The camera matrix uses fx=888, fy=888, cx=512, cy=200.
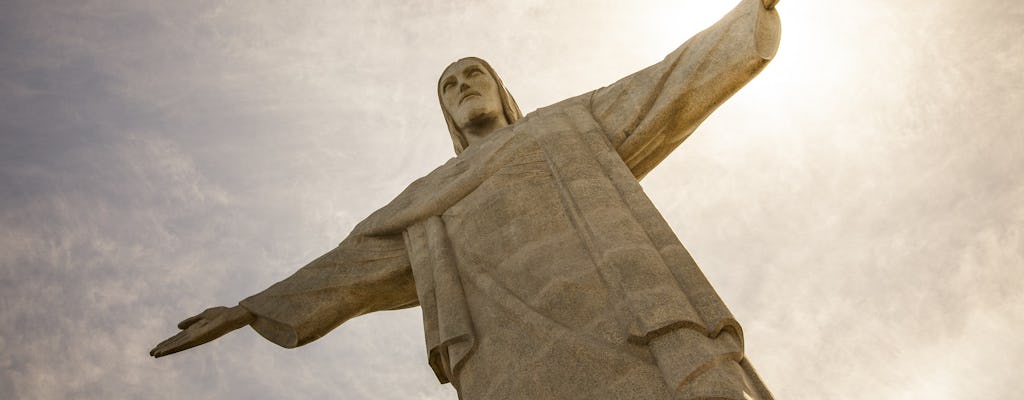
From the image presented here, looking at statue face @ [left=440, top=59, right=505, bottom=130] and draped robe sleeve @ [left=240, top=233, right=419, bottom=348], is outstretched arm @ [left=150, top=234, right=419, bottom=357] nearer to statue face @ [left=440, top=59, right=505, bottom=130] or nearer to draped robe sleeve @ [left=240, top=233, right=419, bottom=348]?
draped robe sleeve @ [left=240, top=233, right=419, bottom=348]

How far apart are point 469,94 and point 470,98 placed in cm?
10

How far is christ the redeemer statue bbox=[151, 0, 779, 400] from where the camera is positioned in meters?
6.09

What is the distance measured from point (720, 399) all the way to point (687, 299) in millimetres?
1007

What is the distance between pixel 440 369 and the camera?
24.5 feet

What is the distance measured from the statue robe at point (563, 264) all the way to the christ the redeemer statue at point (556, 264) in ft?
0.05

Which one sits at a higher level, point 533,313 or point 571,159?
point 571,159

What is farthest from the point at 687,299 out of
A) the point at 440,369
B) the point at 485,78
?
the point at 485,78

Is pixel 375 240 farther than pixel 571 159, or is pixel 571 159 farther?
pixel 375 240

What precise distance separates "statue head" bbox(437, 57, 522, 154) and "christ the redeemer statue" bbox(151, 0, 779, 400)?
4 cm

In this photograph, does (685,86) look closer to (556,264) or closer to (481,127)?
(556,264)

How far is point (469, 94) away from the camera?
11.3 m

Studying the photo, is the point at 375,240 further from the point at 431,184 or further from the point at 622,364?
the point at 622,364

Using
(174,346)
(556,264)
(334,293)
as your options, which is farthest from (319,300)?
(556,264)

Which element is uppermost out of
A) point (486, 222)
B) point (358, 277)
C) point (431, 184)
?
point (431, 184)
